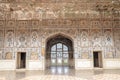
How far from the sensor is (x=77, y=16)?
37.3 ft

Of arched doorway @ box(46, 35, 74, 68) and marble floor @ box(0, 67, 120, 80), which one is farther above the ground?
arched doorway @ box(46, 35, 74, 68)

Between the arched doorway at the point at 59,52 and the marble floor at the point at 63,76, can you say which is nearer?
the marble floor at the point at 63,76

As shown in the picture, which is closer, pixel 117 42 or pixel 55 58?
pixel 117 42

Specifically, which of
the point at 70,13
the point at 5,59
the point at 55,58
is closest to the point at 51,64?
the point at 55,58

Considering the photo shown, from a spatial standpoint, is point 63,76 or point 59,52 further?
point 59,52

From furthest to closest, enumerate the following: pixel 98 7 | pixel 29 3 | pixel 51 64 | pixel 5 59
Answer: pixel 51 64 → pixel 5 59 → pixel 98 7 → pixel 29 3

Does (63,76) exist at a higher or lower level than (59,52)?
lower

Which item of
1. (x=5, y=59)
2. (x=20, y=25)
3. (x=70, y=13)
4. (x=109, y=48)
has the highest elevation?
(x=70, y=13)

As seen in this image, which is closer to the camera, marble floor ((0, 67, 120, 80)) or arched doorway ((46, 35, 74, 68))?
marble floor ((0, 67, 120, 80))

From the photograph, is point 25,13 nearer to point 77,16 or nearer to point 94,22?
point 77,16

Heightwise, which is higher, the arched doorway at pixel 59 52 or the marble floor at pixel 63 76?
the arched doorway at pixel 59 52

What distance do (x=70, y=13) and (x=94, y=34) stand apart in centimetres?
266

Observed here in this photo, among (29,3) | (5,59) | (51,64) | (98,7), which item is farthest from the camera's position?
(51,64)

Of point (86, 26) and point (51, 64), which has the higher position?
point (86, 26)
